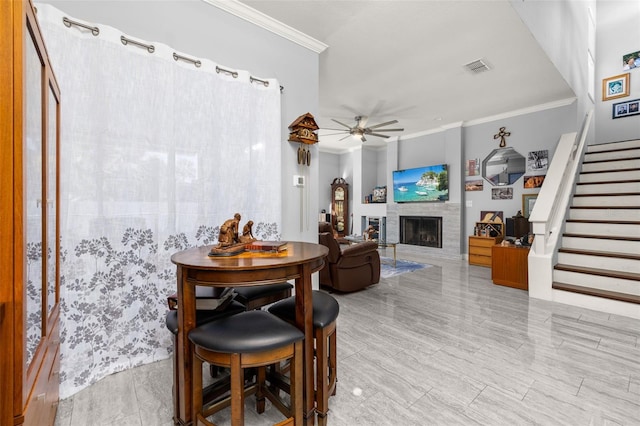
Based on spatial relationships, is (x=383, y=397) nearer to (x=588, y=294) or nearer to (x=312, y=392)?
(x=312, y=392)

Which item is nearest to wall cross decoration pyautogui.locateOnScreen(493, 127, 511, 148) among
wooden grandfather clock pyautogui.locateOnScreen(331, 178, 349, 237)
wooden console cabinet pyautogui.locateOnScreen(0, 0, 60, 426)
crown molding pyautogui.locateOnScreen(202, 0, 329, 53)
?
crown molding pyautogui.locateOnScreen(202, 0, 329, 53)

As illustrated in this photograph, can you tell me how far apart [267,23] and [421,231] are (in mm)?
5454

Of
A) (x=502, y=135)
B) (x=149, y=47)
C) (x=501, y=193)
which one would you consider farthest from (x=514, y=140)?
(x=149, y=47)

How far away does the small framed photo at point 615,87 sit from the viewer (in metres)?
5.27

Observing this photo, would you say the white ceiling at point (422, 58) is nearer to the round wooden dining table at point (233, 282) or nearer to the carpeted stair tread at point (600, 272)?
the round wooden dining table at point (233, 282)

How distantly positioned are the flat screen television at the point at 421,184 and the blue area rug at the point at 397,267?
1.74 meters


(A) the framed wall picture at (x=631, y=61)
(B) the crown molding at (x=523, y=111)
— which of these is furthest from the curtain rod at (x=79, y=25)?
(A) the framed wall picture at (x=631, y=61)

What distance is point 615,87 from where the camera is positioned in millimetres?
5391

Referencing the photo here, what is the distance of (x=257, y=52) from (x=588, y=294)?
4111mm

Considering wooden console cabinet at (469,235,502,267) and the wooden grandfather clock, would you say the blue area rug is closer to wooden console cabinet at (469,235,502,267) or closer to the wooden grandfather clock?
wooden console cabinet at (469,235,502,267)

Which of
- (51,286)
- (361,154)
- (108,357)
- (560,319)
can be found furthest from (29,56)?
(361,154)

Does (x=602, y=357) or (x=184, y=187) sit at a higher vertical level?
(x=184, y=187)

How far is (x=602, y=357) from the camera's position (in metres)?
2.09

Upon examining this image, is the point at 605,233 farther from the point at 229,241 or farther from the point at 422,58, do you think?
the point at 229,241
